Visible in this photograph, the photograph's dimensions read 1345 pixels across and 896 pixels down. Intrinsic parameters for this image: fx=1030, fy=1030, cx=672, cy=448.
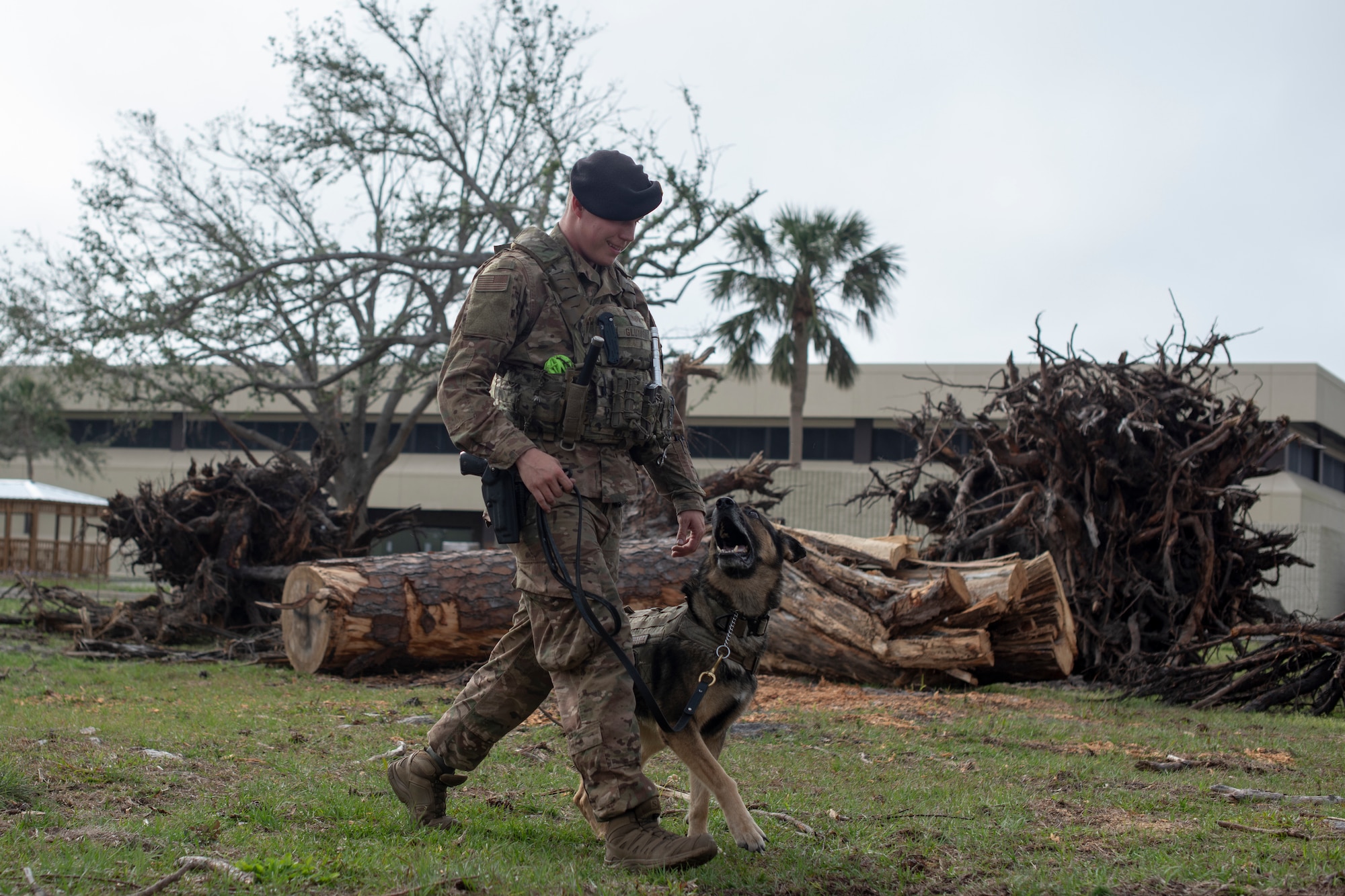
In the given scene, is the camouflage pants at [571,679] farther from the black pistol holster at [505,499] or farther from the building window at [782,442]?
the building window at [782,442]

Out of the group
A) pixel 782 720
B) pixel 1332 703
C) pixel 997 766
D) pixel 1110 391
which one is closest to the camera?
pixel 997 766

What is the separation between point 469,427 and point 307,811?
1.67 metres

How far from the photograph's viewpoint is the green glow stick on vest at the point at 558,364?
3.49 m

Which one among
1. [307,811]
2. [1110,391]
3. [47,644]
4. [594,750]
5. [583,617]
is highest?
[1110,391]

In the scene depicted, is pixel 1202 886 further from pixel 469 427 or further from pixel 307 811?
pixel 307 811

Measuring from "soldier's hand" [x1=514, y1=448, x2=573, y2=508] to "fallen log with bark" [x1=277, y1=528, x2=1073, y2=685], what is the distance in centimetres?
508

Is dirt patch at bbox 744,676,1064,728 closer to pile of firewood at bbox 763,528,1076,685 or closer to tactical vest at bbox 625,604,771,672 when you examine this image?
pile of firewood at bbox 763,528,1076,685

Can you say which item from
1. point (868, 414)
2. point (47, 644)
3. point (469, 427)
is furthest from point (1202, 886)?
point (868, 414)

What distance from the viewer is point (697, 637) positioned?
3842 millimetres

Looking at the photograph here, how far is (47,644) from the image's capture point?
10758 millimetres

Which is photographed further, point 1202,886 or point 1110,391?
point 1110,391

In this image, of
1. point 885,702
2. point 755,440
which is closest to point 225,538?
point 885,702

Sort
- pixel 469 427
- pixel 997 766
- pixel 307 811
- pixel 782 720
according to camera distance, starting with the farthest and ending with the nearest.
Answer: pixel 782 720, pixel 997 766, pixel 307 811, pixel 469 427

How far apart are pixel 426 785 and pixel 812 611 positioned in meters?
5.18
